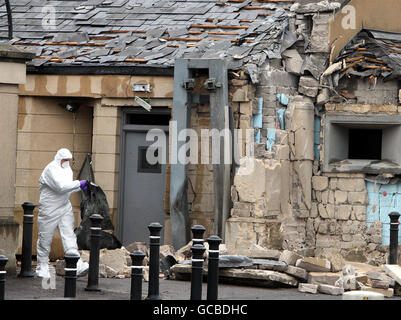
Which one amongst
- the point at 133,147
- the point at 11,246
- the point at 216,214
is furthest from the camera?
the point at 133,147

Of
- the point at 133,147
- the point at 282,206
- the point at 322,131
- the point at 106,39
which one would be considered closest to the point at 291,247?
the point at 282,206

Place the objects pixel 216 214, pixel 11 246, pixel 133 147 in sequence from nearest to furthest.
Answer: pixel 11 246
pixel 216 214
pixel 133 147

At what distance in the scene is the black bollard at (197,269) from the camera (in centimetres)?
1223

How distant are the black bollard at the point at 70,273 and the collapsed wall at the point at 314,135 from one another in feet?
20.6

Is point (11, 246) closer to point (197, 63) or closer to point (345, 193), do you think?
point (197, 63)

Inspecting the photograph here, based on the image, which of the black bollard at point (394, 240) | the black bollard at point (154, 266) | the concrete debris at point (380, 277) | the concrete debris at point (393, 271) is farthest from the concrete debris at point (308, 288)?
the black bollard at point (154, 266)


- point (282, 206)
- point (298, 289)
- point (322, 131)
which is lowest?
point (298, 289)

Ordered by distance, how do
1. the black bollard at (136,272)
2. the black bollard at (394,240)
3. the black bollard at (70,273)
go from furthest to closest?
the black bollard at (394,240) → the black bollard at (136,272) → the black bollard at (70,273)

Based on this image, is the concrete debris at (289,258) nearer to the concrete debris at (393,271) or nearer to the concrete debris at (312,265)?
the concrete debris at (312,265)

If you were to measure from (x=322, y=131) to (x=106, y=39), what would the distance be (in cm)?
387

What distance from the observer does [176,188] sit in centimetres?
1773

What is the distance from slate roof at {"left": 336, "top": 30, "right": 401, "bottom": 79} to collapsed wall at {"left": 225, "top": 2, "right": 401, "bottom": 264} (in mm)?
184

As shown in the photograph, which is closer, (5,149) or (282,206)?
(5,149)

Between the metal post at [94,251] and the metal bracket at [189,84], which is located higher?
the metal bracket at [189,84]
